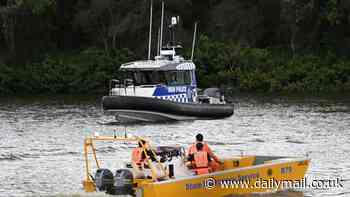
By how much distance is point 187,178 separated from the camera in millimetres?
22500

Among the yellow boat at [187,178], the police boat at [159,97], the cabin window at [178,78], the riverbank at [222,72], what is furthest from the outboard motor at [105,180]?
the riverbank at [222,72]

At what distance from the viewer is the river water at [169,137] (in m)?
27.6

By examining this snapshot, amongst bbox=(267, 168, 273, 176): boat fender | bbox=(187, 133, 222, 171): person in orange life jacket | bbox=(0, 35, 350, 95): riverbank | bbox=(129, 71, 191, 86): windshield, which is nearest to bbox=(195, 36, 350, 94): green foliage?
bbox=(0, 35, 350, 95): riverbank

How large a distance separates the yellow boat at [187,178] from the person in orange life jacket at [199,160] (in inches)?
6.7

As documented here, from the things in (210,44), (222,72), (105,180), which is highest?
(210,44)

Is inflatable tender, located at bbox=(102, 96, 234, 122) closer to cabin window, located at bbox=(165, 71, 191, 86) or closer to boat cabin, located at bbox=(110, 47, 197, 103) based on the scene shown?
boat cabin, located at bbox=(110, 47, 197, 103)

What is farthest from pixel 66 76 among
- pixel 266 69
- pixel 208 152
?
pixel 208 152

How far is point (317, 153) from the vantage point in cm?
3209

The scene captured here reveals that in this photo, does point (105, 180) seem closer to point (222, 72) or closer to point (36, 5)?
point (222, 72)

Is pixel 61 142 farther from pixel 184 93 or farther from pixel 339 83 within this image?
pixel 339 83

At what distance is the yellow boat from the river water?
0.56 metres

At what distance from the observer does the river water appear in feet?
90.6

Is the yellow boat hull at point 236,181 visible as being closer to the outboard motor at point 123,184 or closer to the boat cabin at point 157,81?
the outboard motor at point 123,184

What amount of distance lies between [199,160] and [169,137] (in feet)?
48.3
